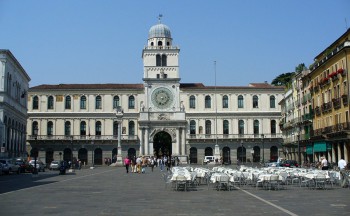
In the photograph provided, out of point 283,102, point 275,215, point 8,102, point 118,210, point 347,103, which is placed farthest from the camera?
point 283,102

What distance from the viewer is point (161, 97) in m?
92.6

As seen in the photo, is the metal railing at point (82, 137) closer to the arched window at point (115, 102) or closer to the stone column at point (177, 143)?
the arched window at point (115, 102)

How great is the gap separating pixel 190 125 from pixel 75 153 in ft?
76.1

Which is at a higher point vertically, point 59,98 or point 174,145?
point 59,98

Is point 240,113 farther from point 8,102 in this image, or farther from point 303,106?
point 8,102

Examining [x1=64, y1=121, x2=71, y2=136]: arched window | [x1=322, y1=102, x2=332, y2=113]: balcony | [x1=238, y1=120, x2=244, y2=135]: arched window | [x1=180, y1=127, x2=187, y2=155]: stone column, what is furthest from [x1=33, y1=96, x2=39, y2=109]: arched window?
[x1=322, y1=102, x2=332, y2=113]: balcony

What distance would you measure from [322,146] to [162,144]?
4771cm

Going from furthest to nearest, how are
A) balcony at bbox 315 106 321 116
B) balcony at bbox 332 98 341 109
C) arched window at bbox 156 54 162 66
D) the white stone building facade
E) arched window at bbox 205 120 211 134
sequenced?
arched window at bbox 205 120 211 134 < arched window at bbox 156 54 162 66 < the white stone building facade < balcony at bbox 315 106 321 116 < balcony at bbox 332 98 341 109

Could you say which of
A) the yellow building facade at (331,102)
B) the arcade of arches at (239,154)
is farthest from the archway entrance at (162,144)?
the yellow building facade at (331,102)

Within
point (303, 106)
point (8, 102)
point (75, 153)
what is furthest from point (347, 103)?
point (75, 153)

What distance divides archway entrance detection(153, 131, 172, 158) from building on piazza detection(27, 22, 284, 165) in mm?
921

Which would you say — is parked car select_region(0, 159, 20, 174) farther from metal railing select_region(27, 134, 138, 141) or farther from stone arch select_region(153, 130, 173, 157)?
stone arch select_region(153, 130, 173, 157)

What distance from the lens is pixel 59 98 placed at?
309 ft

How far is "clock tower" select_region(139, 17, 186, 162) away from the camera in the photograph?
91.1 m
